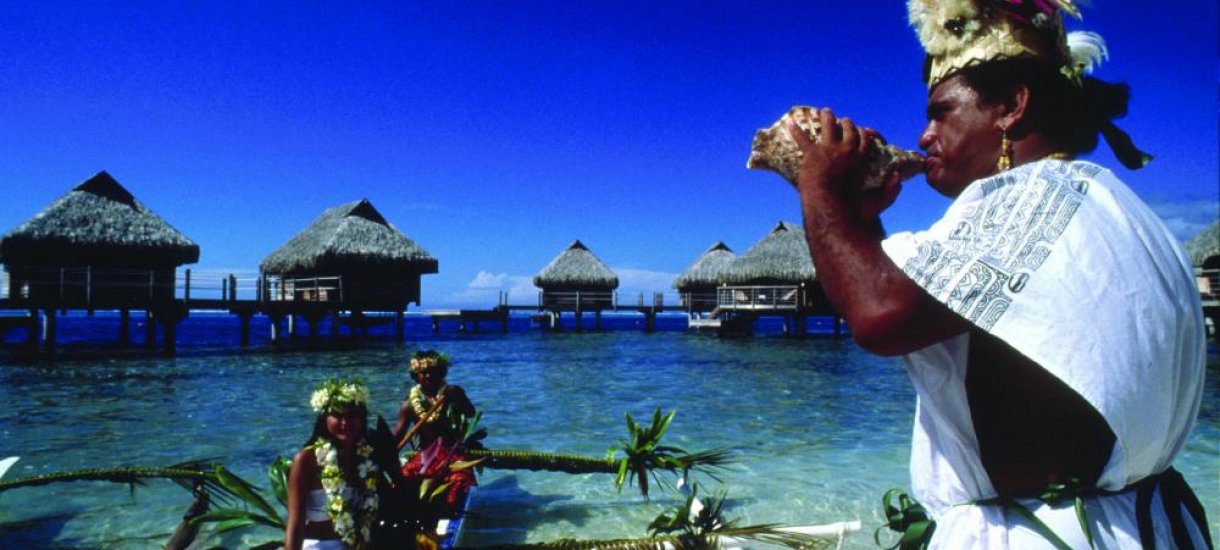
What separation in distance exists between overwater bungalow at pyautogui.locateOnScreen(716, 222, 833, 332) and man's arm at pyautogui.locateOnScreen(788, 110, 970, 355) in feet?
105

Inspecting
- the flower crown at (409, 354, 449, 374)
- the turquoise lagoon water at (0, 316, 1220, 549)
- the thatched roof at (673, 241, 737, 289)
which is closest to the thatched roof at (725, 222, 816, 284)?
the thatched roof at (673, 241, 737, 289)

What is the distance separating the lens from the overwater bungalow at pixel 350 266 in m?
27.6

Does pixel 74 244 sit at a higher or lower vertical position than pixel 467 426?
higher

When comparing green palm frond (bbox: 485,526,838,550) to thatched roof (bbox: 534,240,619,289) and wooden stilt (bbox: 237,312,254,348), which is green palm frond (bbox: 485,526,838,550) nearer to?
wooden stilt (bbox: 237,312,254,348)

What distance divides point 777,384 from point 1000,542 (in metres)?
16.0

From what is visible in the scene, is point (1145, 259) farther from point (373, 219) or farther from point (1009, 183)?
point (373, 219)

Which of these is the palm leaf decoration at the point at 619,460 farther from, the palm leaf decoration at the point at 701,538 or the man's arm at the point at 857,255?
the man's arm at the point at 857,255

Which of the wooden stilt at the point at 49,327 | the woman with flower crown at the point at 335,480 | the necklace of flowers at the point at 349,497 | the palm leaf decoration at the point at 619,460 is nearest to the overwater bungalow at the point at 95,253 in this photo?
the wooden stilt at the point at 49,327

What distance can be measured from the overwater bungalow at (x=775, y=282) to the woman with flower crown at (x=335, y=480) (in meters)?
29.8

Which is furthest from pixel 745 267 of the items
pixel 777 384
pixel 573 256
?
pixel 777 384

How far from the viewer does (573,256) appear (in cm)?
4319

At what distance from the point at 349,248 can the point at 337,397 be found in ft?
85.1

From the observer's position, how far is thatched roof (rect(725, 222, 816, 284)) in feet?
109

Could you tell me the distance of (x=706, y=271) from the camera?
41.6 m
